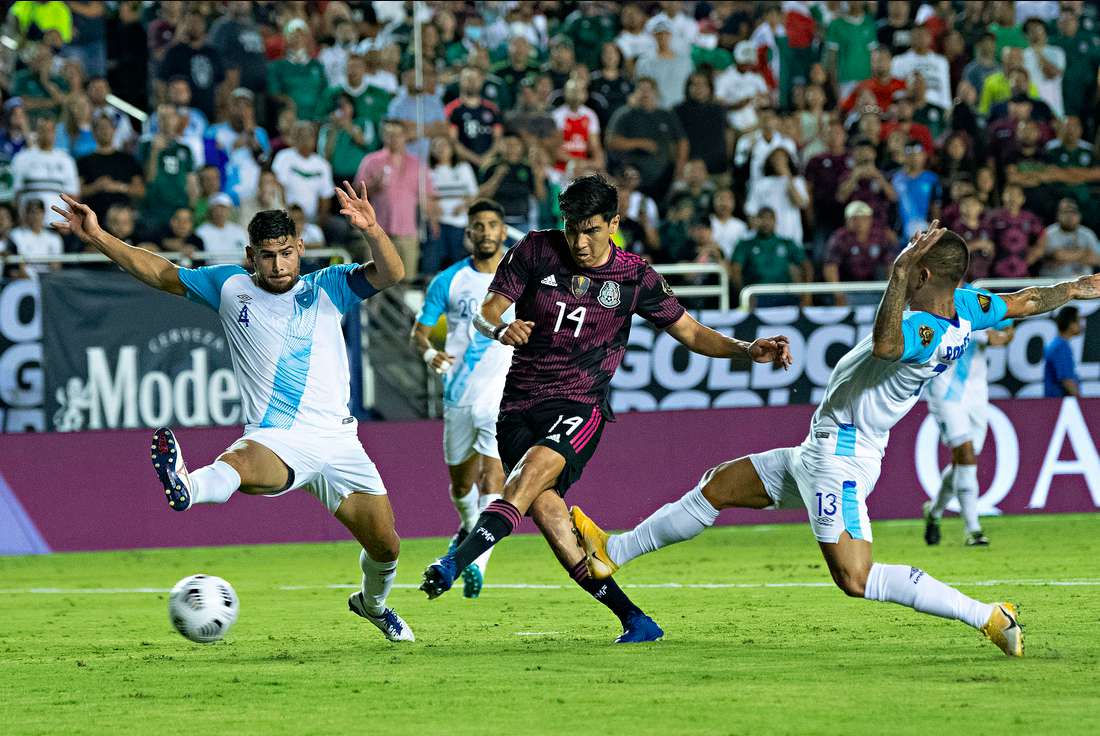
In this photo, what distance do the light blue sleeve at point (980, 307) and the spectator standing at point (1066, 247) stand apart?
11585 mm

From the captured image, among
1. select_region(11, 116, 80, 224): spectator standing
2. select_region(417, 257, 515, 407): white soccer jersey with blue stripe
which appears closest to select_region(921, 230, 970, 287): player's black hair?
select_region(417, 257, 515, 407): white soccer jersey with blue stripe

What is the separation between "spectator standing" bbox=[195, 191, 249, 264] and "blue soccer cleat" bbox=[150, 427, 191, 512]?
1036 cm

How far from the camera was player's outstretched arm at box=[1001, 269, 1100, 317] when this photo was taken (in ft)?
28.2

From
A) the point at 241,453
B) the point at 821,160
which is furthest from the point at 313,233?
the point at 241,453

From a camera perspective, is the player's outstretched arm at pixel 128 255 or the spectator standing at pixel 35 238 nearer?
the player's outstretched arm at pixel 128 255

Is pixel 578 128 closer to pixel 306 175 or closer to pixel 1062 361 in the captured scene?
pixel 306 175

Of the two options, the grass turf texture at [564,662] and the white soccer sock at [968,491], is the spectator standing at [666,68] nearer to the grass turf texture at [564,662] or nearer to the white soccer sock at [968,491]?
the white soccer sock at [968,491]

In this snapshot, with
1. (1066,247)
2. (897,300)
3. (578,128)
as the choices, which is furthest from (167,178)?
(897,300)

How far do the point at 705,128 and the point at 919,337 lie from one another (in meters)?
13.4

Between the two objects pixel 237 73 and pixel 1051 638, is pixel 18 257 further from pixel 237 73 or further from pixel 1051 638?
pixel 1051 638

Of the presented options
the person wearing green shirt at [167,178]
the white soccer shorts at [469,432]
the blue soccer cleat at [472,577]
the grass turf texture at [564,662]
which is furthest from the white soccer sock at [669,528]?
the person wearing green shirt at [167,178]

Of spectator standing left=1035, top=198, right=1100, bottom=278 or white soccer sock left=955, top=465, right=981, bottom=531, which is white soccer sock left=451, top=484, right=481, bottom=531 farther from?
spectator standing left=1035, top=198, right=1100, bottom=278

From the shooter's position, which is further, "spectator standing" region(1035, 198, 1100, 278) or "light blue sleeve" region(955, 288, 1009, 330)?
"spectator standing" region(1035, 198, 1100, 278)

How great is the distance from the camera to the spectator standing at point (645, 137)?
2061cm
